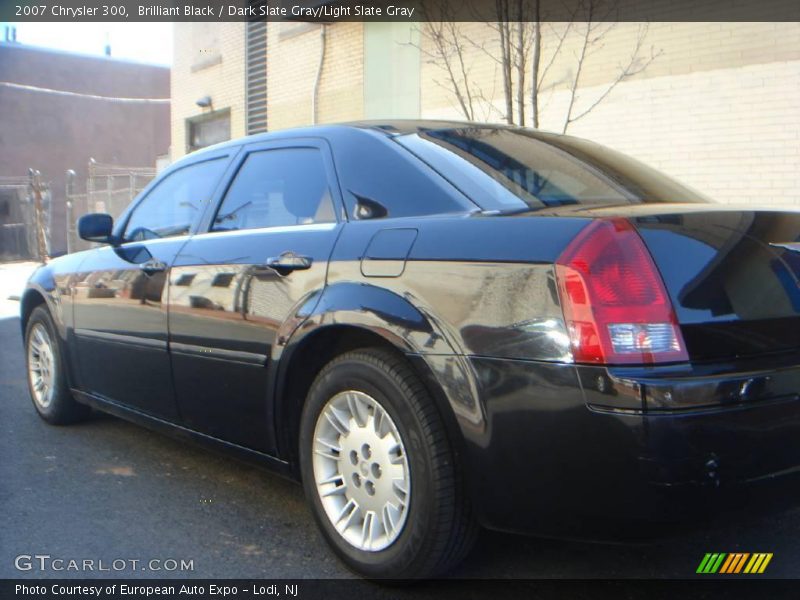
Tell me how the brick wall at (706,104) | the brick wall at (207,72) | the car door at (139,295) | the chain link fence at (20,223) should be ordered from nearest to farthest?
the car door at (139,295)
the brick wall at (706,104)
the brick wall at (207,72)
the chain link fence at (20,223)

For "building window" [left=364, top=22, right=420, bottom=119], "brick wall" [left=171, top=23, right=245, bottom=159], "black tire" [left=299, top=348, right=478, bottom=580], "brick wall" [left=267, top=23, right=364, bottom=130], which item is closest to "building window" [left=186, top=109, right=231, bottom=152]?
"brick wall" [left=171, top=23, right=245, bottom=159]

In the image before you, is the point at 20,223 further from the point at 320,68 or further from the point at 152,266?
the point at 152,266

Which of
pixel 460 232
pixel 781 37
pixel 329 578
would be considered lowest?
pixel 329 578

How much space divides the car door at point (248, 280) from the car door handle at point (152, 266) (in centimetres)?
12

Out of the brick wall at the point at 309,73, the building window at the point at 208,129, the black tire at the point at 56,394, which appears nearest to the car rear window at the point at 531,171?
the black tire at the point at 56,394

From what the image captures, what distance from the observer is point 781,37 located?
8008 mm

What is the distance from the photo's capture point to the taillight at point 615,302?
2.58 metres

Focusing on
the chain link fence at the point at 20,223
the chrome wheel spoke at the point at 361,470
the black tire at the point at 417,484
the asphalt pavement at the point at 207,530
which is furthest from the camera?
the chain link fence at the point at 20,223

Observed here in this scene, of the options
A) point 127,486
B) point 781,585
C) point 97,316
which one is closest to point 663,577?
point 781,585

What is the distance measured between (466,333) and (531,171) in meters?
0.94

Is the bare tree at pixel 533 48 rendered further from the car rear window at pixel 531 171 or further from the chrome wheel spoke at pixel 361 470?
the chrome wheel spoke at pixel 361 470

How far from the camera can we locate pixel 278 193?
401cm

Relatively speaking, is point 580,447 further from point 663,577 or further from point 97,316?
point 97,316

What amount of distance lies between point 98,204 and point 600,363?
67.7 feet
